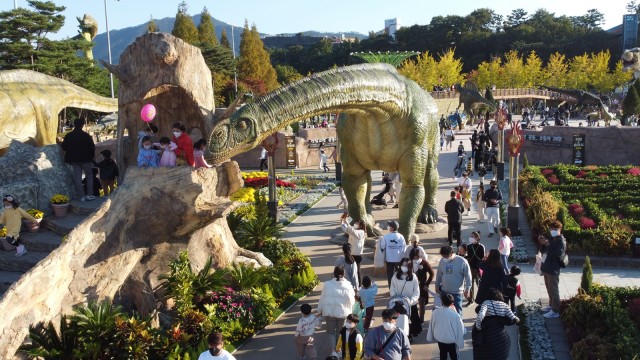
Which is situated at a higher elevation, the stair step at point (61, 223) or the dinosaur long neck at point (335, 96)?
the dinosaur long neck at point (335, 96)

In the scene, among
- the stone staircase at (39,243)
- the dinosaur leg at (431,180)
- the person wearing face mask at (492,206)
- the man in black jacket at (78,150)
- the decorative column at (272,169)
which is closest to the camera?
the stone staircase at (39,243)

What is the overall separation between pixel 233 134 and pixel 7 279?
457 centimetres

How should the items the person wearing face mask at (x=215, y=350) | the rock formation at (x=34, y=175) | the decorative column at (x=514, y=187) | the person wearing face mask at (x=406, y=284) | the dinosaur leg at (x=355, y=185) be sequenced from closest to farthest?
the person wearing face mask at (x=215, y=350), the person wearing face mask at (x=406, y=284), the rock formation at (x=34, y=175), the dinosaur leg at (x=355, y=185), the decorative column at (x=514, y=187)

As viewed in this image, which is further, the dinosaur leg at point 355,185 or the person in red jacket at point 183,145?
the dinosaur leg at point 355,185

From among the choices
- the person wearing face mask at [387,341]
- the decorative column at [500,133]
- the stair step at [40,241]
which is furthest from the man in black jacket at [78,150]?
the decorative column at [500,133]

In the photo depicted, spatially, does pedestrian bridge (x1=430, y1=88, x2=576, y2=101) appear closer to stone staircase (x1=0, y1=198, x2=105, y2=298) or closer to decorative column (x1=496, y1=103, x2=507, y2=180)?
decorative column (x1=496, y1=103, x2=507, y2=180)

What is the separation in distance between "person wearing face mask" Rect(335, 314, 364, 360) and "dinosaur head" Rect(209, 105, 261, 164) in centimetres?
240

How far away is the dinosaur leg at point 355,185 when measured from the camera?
39.4ft

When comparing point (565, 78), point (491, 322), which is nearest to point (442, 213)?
point (491, 322)

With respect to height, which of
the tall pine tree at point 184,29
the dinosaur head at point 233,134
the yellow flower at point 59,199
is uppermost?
the tall pine tree at point 184,29

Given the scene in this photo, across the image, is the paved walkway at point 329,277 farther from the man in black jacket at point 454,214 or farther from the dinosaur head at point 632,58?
the dinosaur head at point 632,58

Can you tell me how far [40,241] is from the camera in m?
9.60

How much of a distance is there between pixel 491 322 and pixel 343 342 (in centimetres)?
169

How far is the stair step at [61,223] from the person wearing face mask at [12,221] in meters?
0.63
